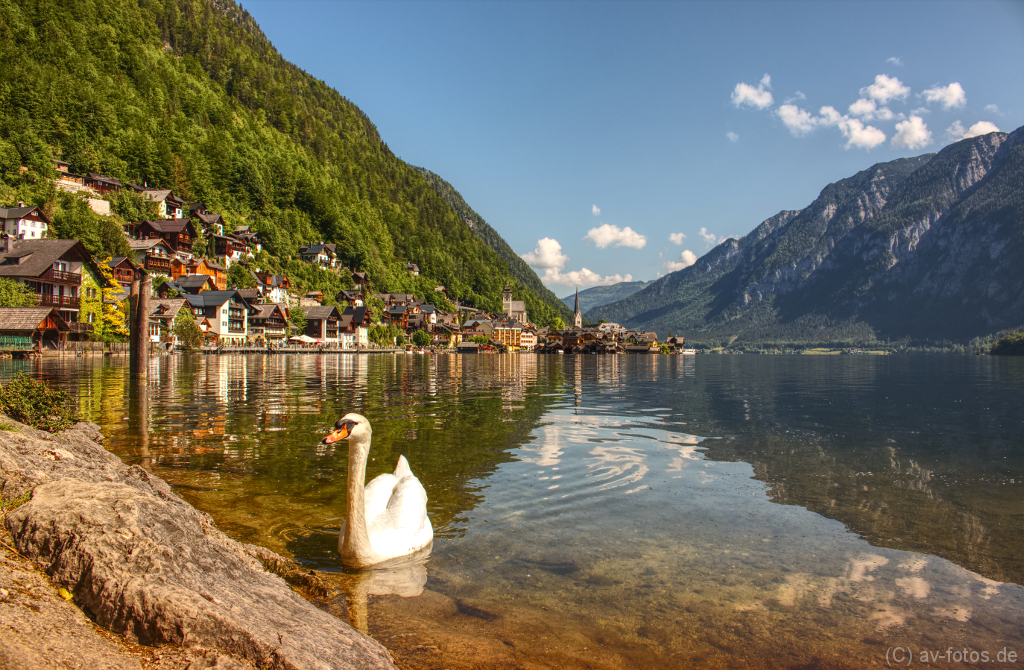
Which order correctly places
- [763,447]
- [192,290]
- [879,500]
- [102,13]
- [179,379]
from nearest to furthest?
1. [879,500]
2. [763,447]
3. [179,379]
4. [192,290]
5. [102,13]

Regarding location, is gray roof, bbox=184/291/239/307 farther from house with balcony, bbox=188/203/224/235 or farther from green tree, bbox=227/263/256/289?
house with balcony, bbox=188/203/224/235

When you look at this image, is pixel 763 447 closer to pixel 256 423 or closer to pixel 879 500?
pixel 879 500

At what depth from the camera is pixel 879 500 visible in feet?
36.0

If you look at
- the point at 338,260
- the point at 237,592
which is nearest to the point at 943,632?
the point at 237,592

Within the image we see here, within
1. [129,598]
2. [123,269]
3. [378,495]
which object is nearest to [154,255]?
[123,269]

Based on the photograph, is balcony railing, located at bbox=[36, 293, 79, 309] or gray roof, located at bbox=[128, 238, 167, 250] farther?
gray roof, located at bbox=[128, 238, 167, 250]

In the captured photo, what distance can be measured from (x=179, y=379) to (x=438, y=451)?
28294 mm

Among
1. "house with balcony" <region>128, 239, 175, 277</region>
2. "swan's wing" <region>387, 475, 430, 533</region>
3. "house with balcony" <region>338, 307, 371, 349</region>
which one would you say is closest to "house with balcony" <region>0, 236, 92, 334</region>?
"house with balcony" <region>128, 239, 175, 277</region>

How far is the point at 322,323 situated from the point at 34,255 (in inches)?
2508

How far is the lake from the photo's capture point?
5730 millimetres

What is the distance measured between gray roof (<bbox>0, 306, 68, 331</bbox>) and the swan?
6233 centimetres

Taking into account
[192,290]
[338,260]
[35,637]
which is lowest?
[35,637]

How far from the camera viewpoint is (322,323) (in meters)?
126

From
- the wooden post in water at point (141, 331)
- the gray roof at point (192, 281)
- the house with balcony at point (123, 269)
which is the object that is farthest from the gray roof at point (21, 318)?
the gray roof at point (192, 281)
